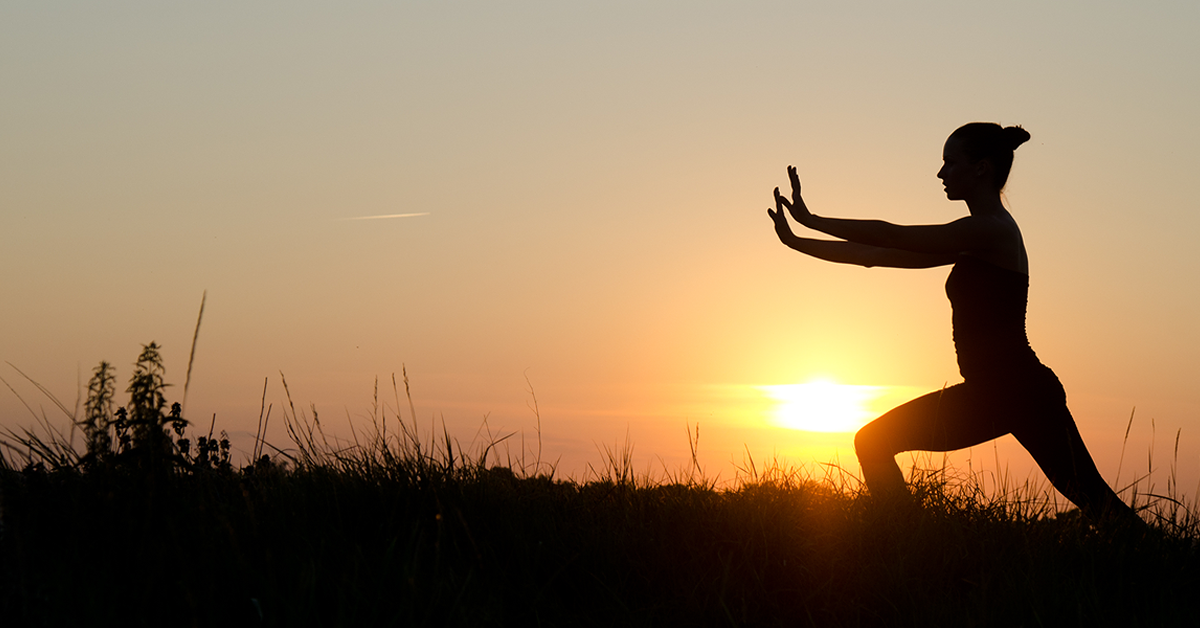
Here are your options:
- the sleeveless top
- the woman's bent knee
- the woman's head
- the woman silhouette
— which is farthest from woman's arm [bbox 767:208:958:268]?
the woman's bent knee

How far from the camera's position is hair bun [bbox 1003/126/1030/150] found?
4789mm

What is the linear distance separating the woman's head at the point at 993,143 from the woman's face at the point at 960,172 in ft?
0.08

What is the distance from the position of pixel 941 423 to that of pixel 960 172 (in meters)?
1.34

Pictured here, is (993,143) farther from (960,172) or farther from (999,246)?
(999,246)

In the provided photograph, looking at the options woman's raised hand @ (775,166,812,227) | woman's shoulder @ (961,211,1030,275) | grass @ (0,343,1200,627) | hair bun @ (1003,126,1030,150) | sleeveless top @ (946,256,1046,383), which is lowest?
grass @ (0,343,1200,627)

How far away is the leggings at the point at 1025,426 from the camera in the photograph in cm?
444

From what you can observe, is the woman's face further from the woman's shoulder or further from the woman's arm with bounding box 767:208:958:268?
the woman's arm with bounding box 767:208:958:268

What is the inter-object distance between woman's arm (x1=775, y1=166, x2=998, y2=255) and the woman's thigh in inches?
28.6

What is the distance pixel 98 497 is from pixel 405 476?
1.32 m

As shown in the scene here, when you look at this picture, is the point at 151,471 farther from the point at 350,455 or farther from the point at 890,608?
the point at 890,608

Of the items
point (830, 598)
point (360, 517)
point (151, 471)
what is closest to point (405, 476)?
point (360, 517)

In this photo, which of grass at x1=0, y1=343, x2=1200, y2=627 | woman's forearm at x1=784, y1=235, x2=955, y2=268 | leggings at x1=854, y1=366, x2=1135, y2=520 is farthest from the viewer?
woman's forearm at x1=784, y1=235, x2=955, y2=268

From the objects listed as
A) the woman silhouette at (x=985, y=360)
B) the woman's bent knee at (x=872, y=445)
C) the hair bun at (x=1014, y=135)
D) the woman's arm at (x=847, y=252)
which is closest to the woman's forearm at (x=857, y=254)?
the woman's arm at (x=847, y=252)

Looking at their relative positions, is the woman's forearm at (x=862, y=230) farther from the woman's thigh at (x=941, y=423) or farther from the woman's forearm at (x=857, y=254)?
the woman's thigh at (x=941, y=423)
